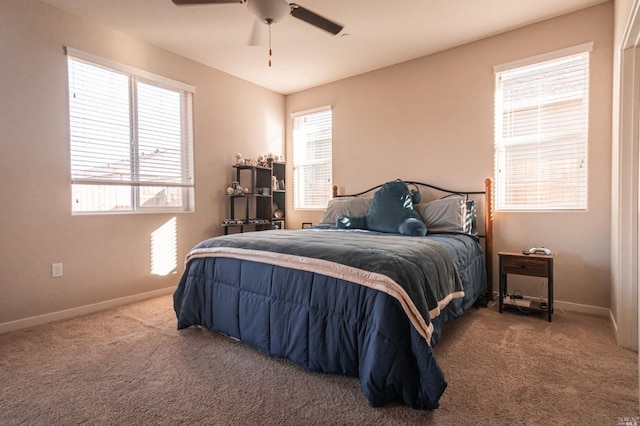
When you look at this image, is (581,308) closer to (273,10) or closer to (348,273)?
(348,273)

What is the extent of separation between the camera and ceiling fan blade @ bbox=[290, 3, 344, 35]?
2162mm

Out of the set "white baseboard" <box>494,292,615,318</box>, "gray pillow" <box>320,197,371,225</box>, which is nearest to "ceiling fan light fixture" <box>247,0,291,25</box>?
"gray pillow" <box>320,197,371,225</box>

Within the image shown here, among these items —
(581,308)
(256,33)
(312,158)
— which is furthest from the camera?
(312,158)

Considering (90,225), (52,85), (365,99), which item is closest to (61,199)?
(90,225)

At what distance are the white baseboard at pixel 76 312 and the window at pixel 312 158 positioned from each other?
2266mm

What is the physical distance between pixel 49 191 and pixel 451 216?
3602 mm

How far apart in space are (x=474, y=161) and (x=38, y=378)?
3.89 meters

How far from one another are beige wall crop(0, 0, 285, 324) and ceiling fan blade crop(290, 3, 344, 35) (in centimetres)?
210

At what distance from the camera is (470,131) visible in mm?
3428

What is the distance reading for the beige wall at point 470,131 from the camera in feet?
9.23

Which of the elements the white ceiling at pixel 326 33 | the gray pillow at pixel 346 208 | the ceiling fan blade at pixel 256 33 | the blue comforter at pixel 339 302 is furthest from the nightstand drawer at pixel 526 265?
the ceiling fan blade at pixel 256 33

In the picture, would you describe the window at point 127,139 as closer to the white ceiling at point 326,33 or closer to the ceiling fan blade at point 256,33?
the white ceiling at point 326,33

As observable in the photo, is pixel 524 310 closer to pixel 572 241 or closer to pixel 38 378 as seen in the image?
pixel 572 241

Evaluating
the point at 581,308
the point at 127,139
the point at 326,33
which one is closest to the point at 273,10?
the point at 326,33
